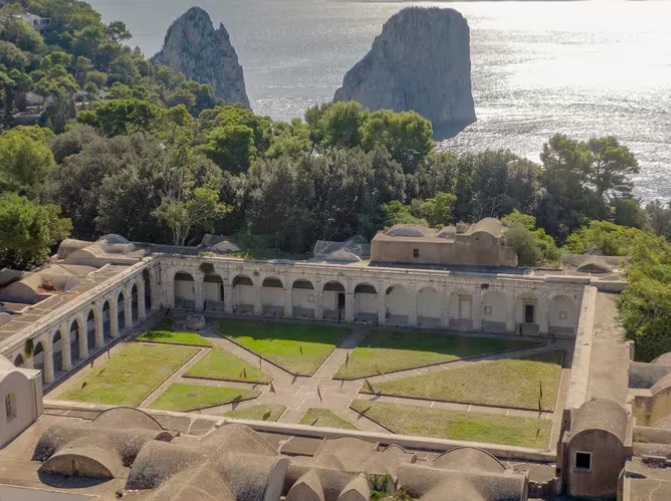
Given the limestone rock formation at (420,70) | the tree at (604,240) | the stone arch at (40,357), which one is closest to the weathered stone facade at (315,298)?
the stone arch at (40,357)

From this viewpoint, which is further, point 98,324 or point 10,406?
point 98,324

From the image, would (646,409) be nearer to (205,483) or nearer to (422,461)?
(422,461)

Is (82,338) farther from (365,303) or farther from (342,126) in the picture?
(342,126)

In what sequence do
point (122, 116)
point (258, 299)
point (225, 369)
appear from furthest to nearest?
point (122, 116)
point (258, 299)
point (225, 369)

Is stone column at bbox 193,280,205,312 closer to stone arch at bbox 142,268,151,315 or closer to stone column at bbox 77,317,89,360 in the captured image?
stone arch at bbox 142,268,151,315

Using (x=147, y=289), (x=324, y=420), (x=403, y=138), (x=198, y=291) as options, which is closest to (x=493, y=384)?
(x=324, y=420)

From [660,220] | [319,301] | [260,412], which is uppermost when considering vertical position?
[660,220]
